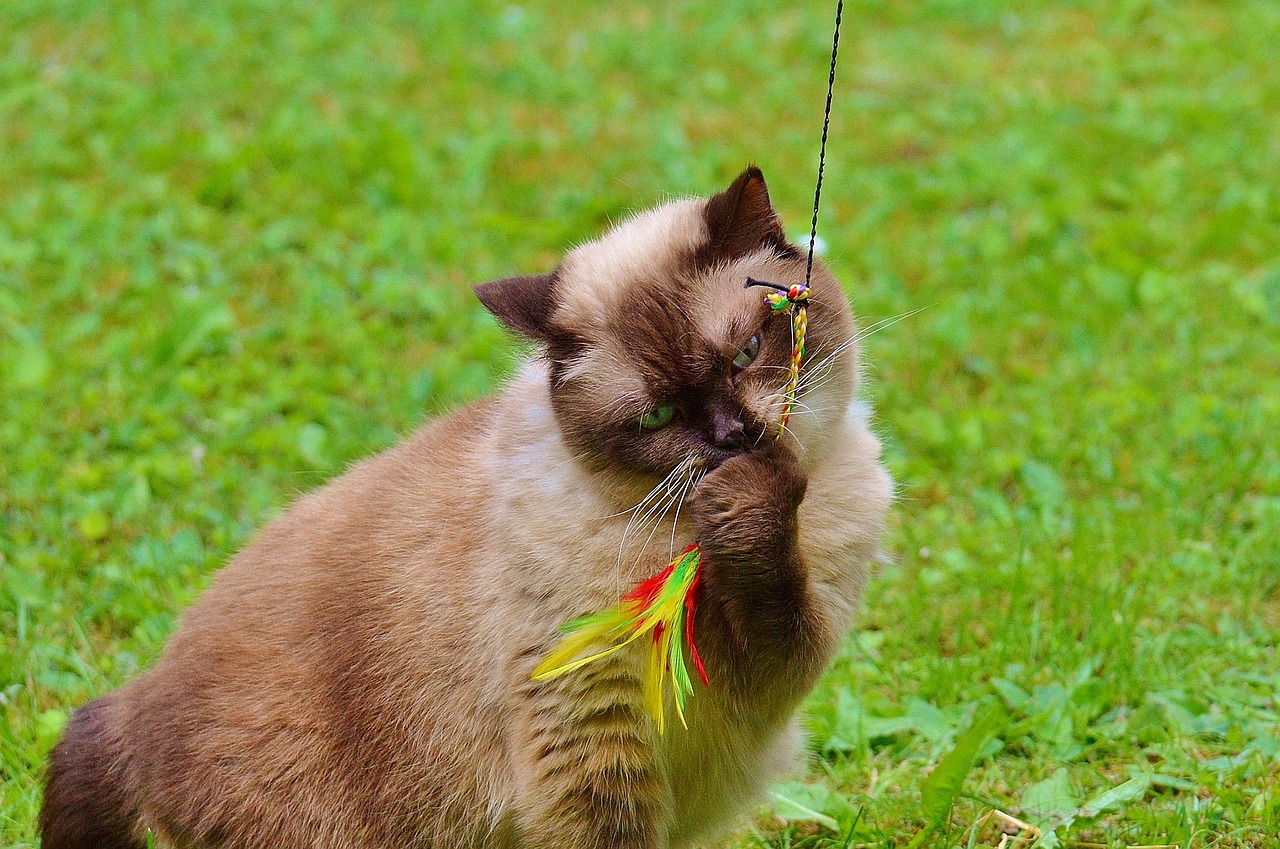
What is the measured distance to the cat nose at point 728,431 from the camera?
2.50 m

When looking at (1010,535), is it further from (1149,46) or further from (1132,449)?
(1149,46)

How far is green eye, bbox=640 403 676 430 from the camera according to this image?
2535mm

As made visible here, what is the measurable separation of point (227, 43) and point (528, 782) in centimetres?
602

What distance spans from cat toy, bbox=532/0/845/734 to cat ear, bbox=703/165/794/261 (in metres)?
0.11

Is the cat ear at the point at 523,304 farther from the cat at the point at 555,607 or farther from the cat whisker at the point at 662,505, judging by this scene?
the cat whisker at the point at 662,505

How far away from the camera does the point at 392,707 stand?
2.76 m

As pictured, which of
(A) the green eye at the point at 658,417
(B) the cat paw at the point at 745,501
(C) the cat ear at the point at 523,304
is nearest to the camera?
(B) the cat paw at the point at 745,501

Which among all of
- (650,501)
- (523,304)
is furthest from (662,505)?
(523,304)

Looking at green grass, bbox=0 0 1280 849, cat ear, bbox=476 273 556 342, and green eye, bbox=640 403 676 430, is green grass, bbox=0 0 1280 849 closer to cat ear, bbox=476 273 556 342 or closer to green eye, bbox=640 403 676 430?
cat ear, bbox=476 273 556 342

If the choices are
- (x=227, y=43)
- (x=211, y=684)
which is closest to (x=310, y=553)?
(x=211, y=684)

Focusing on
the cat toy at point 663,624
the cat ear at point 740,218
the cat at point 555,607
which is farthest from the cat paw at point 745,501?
the cat ear at point 740,218

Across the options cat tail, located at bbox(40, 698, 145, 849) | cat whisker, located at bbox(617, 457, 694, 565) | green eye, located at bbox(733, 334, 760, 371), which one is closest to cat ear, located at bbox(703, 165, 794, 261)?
green eye, located at bbox(733, 334, 760, 371)

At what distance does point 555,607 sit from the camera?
2662 millimetres

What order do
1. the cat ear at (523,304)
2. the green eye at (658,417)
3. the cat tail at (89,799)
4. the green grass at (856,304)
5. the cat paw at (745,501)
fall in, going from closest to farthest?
1. the cat paw at (745,501)
2. the green eye at (658,417)
3. the cat ear at (523,304)
4. the cat tail at (89,799)
5. the green grass at (856,304)
